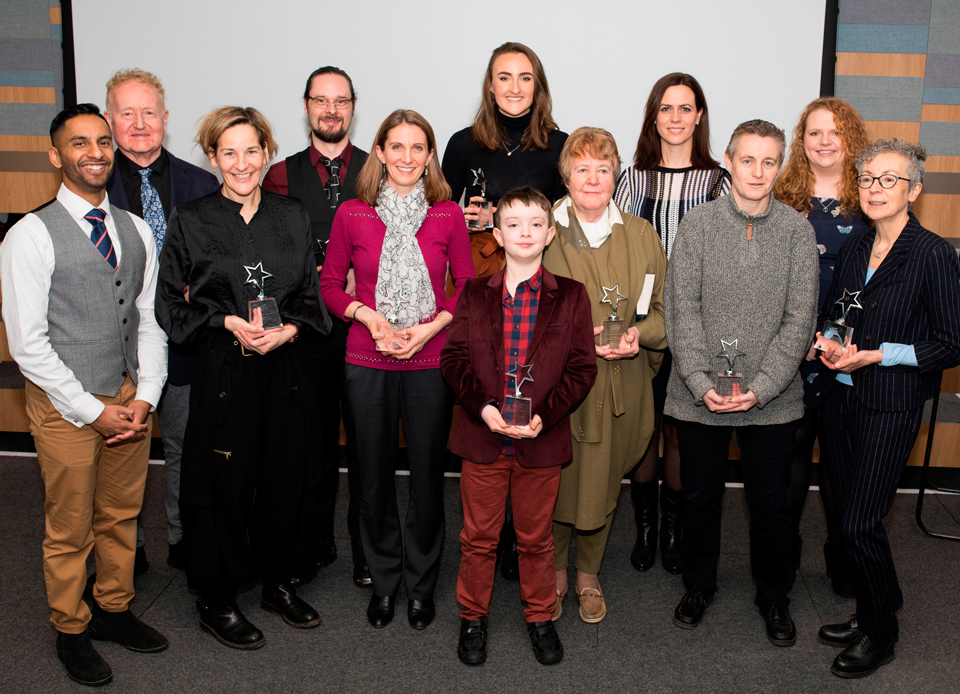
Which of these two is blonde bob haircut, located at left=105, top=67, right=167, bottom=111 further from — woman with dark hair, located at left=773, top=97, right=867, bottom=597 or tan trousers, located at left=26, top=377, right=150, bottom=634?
woman with dark hair, located at left=773, top=97, right=867, bottom=597

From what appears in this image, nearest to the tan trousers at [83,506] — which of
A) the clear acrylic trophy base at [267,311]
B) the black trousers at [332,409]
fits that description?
the clear acrylic trophy base at [267,311]

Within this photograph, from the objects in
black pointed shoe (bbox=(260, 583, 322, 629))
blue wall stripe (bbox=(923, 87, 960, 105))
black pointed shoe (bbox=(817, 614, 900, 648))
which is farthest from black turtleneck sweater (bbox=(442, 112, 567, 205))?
blue wall stripe (bbox=(923, 87, 960, 105))

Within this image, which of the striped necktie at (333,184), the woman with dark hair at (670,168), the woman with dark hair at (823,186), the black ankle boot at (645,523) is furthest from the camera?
the black ankle boot at (645,523)

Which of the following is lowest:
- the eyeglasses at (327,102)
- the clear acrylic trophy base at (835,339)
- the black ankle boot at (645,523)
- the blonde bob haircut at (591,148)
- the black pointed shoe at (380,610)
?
the black pointed shoe at (380,610)

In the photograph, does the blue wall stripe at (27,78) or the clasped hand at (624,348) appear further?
the blue wall stripe at (27,78)

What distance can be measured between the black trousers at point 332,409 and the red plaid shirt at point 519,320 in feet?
2.71

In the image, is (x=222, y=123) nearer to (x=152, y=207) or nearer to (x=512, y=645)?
(x=152, y=207)

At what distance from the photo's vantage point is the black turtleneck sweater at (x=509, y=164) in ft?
9.91

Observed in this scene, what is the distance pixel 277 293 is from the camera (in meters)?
2.62

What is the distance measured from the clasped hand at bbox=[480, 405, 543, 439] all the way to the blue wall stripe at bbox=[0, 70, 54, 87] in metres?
3.94

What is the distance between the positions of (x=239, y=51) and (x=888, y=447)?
3.94m

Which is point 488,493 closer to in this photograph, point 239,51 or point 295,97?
point 295,97

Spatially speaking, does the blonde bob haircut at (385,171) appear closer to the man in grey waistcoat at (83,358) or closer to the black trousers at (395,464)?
the black trousers at (395,464)

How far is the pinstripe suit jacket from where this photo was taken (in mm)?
2377
